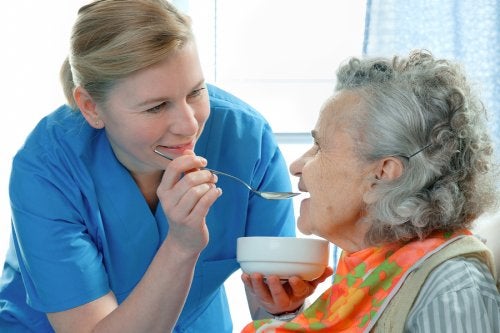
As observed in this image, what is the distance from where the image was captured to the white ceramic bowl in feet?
4.80

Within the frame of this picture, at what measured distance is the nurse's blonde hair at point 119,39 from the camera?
5.02ft

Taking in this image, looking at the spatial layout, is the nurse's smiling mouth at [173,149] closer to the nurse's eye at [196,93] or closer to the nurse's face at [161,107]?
the nurse's face at [161,107]

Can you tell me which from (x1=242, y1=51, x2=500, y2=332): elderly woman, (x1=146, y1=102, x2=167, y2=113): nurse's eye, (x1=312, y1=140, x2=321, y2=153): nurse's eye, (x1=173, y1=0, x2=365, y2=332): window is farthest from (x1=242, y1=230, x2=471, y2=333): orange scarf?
(x1=173, y1=0, x2=365, y2=332): window

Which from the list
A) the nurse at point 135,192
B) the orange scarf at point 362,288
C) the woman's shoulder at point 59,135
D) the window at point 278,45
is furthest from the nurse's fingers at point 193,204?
the window at point 278,45

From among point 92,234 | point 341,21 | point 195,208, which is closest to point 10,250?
point 92,234

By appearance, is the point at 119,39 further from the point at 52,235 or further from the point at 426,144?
the point at 426,144

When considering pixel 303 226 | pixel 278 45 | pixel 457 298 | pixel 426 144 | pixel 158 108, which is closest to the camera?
pixel 457 298

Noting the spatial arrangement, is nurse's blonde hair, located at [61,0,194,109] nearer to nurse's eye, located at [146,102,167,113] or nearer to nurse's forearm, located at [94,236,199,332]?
nurse's eye, located at [146,102,167,113]

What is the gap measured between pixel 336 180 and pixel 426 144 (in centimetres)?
18

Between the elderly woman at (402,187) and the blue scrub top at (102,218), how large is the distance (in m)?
0.40

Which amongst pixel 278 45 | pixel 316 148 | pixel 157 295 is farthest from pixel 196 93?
pixel 278 45

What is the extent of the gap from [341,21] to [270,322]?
183cm

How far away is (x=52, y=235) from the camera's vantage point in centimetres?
166

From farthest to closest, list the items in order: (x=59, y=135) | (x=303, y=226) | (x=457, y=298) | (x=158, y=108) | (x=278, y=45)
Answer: (x=278, y=45), (x=59, y=135), (x=158, y=108), (x=303, y=226), (x=457, y=298)
